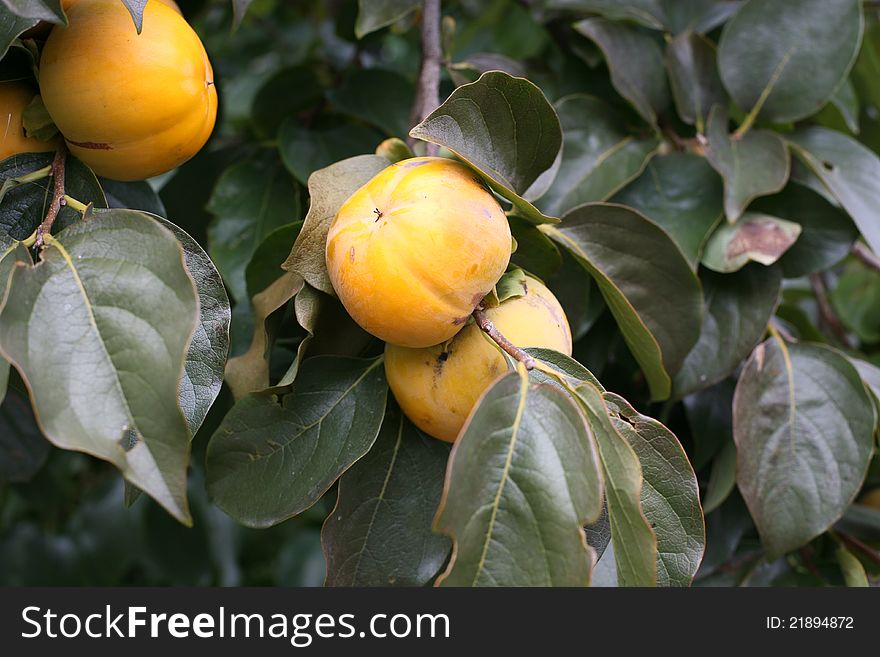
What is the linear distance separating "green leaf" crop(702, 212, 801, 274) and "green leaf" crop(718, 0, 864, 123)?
20 cm

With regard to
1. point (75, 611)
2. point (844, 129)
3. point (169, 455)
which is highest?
point (169, 455)

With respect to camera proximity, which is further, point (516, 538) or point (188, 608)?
point (188, 608)

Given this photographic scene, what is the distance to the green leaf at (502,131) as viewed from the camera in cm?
65

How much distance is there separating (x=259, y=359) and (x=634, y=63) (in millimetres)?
681

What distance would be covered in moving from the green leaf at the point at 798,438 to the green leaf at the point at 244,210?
61cm

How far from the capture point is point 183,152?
707 millimetres

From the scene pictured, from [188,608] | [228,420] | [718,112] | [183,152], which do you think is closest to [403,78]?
[718,112]

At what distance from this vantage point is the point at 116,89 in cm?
64

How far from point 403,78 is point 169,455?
831 mm

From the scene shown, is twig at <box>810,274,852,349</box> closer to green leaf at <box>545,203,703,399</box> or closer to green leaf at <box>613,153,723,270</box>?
green leaf at <box>613,153,723,270</box>

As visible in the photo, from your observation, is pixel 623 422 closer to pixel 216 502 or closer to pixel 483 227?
pixel 483 227

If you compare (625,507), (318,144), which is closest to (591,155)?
(318,144)

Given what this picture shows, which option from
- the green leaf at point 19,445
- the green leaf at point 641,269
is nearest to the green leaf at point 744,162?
the green leaf at point 641,269

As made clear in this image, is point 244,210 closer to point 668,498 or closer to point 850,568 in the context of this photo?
point 668,498
